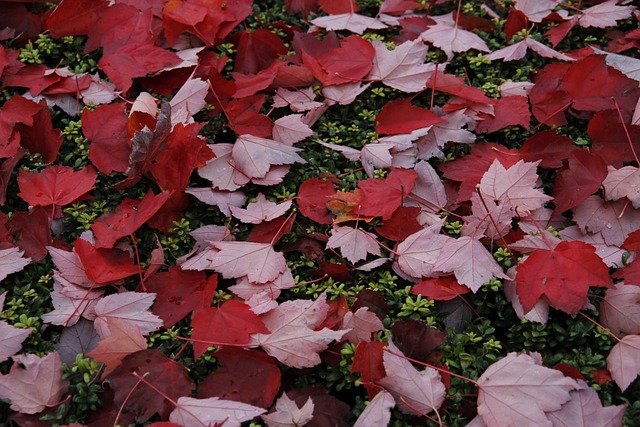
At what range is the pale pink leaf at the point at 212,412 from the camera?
1238 millimetres

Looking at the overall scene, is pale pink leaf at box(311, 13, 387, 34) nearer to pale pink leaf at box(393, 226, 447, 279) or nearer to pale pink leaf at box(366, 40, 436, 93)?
pale pink leaf at box(366, 40, 436, 93)

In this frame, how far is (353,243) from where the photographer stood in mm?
1561

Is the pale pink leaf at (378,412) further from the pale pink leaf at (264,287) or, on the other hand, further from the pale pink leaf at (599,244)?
the pale pink leaf at (599,244)

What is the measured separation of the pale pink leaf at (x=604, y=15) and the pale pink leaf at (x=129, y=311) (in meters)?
1.60

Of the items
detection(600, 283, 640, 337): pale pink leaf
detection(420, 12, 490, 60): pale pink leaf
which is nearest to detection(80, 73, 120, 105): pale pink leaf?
detection(420, 12, 490, 60): pale pink leaf

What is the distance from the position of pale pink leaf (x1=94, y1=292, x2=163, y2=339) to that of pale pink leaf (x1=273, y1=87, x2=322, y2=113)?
70cm

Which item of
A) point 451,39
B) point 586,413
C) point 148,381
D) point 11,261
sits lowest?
point 586,413

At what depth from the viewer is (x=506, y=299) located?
4.82ft

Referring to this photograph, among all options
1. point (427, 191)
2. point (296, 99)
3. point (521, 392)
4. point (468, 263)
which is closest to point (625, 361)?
point (521, 392)

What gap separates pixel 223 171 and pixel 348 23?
74cm

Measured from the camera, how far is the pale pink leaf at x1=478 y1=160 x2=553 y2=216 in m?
1.58

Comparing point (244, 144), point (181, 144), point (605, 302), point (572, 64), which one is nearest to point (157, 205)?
point (181, 144)

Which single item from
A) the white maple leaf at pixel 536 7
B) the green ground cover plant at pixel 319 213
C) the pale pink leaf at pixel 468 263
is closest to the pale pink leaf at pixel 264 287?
the green ground cover plant at pixel 319 213

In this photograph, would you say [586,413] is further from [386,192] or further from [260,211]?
[260,211]
